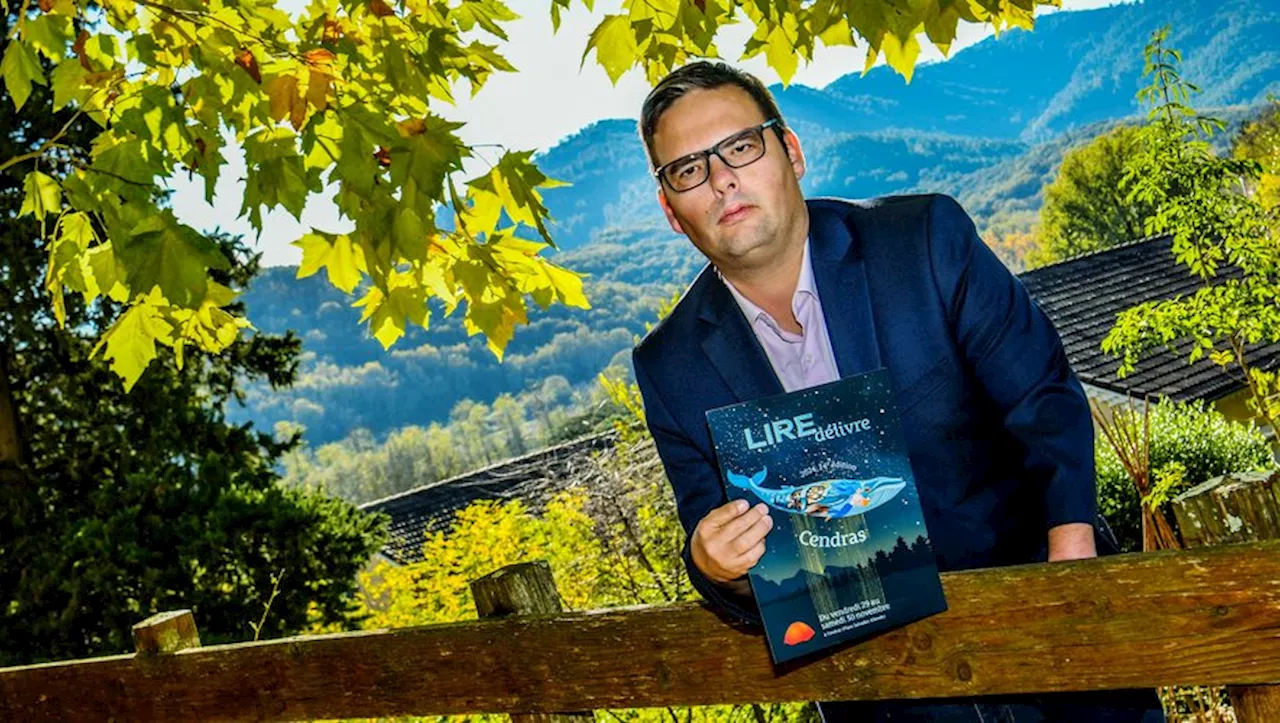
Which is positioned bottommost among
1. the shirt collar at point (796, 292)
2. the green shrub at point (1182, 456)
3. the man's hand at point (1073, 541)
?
the green shrub at point (1182, 456)

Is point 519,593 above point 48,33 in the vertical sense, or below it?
below

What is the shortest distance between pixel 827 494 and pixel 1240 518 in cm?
90

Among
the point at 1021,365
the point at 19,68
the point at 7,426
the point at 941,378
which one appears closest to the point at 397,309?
the point at 19,68

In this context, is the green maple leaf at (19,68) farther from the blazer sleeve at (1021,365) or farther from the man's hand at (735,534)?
the blazer sleeve at (1021,365)

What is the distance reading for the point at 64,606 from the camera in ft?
27.3

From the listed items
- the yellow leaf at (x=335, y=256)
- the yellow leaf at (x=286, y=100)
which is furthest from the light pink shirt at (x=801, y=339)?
the yellow leaf at (x=286, y=100)

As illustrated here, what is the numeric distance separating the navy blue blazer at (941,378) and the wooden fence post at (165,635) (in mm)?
Answer: 1682

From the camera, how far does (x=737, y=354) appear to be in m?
1.87

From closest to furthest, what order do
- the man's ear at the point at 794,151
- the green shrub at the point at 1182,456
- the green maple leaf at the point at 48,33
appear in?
the man's ear at the point at 794,151 < the green maple leaf at the point at 48,33 < the green shrub at the point at 1182,456

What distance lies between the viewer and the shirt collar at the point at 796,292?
6.13 feet

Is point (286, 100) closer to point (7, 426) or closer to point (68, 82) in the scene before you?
point (68, 82)

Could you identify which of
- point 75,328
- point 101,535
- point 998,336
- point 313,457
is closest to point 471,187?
point 998,336

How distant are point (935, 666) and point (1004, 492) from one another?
0.29 meters

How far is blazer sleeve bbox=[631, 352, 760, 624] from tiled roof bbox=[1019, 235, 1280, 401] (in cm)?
2101
